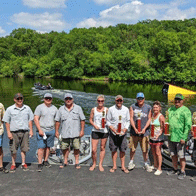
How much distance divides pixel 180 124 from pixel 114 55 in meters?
69.9

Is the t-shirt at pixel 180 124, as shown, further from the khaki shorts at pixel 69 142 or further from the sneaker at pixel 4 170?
the sneaker at pixel 4 170

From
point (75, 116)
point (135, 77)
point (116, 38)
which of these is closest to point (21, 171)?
point (75, 116)

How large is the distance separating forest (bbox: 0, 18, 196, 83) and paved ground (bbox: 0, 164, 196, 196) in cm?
5779

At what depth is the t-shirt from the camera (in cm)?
520

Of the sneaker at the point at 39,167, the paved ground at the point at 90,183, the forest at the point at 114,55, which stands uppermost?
the forest at the point at 114,55

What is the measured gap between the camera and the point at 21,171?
566 cm

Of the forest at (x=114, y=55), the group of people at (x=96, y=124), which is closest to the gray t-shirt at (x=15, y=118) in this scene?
A: the group of people at (x=96, y=124)

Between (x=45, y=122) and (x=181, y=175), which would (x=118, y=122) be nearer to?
(x=45, y=122)

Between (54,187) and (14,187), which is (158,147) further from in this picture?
(14,187)

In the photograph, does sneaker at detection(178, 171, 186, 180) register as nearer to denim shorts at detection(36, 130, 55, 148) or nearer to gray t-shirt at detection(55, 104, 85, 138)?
gray t-shirt at detection(55, 104, 85, 138)

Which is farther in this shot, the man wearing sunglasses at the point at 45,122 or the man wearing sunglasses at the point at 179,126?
the man wearing sunglasses at the point at 45,122

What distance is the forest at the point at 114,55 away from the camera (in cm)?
6031

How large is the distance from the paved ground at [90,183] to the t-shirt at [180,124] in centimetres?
111

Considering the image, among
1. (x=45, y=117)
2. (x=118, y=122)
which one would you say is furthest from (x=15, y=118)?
(x=118, y=122)
